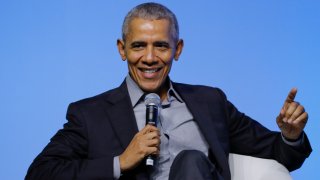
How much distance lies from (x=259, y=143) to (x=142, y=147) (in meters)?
0.66

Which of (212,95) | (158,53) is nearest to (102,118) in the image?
(158,53)

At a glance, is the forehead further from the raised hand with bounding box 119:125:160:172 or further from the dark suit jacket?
the raised hand with bounding box 119:125:160:172

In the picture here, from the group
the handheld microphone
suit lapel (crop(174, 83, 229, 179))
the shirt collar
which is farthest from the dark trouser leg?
the shirt collar

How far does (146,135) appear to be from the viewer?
1733mm

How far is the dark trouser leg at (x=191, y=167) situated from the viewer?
166 cm

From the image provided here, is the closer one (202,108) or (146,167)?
(146,167)

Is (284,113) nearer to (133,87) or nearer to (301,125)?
(301,125)

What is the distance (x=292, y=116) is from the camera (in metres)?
1.96

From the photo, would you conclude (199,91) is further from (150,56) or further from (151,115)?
(151,115)

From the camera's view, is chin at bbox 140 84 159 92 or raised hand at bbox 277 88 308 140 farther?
chin at bbox 140 84 159 92

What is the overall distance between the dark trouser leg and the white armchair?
444mm

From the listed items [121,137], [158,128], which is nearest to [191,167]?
[158,128]

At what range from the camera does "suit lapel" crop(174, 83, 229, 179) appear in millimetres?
2059

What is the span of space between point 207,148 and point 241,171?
Result: 19cm
